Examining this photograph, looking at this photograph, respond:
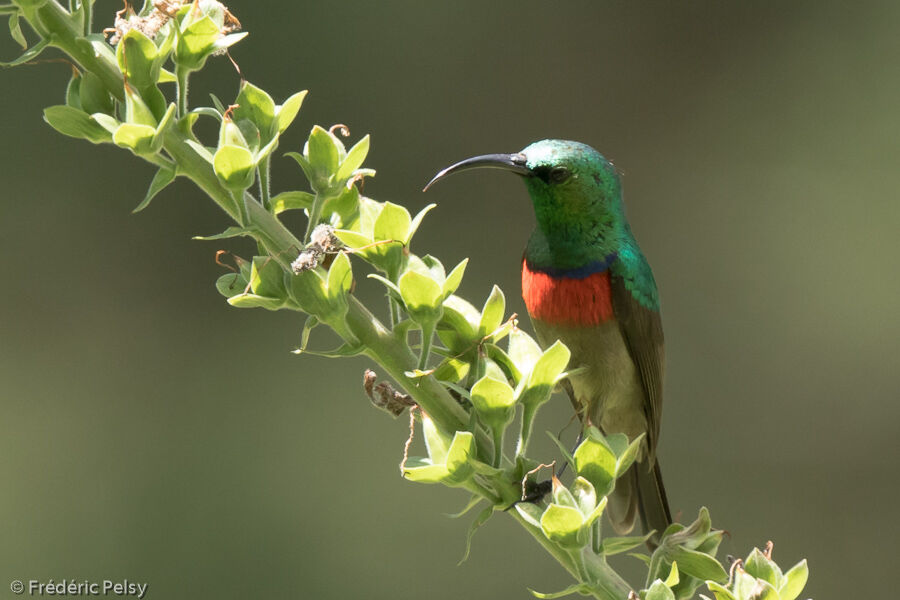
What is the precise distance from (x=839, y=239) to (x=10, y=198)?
13.7 feet

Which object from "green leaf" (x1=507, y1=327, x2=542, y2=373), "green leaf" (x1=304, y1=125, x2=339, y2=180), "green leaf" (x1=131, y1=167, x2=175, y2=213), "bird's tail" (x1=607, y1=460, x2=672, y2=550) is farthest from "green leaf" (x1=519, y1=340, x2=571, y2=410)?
"bird's tail" (x1=607, y1=460, x2=672, y2=550)

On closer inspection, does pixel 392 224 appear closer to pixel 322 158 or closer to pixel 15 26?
pixel 322 158

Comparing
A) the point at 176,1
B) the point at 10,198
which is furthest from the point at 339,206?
the point at 10,198

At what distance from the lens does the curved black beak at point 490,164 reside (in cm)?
157

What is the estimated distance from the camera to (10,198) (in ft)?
18.8

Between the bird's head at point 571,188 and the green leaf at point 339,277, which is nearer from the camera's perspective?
the green leaf at point 339,277

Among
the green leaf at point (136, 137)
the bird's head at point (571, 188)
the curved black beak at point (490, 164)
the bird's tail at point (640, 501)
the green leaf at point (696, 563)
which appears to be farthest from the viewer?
the bird's tail at point (640, 501)

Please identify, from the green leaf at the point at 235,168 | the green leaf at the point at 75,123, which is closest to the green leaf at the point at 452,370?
the green leaf at the point at 235,168

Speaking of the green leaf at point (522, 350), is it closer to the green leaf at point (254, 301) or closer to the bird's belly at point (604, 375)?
the green leaf at point (254, 301)

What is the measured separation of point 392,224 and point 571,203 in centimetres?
110

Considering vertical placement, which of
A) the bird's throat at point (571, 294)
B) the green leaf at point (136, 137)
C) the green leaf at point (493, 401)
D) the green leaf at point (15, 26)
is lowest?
the bird's throat at point (571, 294)

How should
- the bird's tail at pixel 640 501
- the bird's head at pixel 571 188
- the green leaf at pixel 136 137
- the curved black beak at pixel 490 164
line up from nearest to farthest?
the green leaf at pixel 136 137, the curved black beak at pixel 490 164, the bird's head at pixel 571 188, the bird's tail at pixel 640 501

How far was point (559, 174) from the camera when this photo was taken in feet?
6.81

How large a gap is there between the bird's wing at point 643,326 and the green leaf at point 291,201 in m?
1.21
